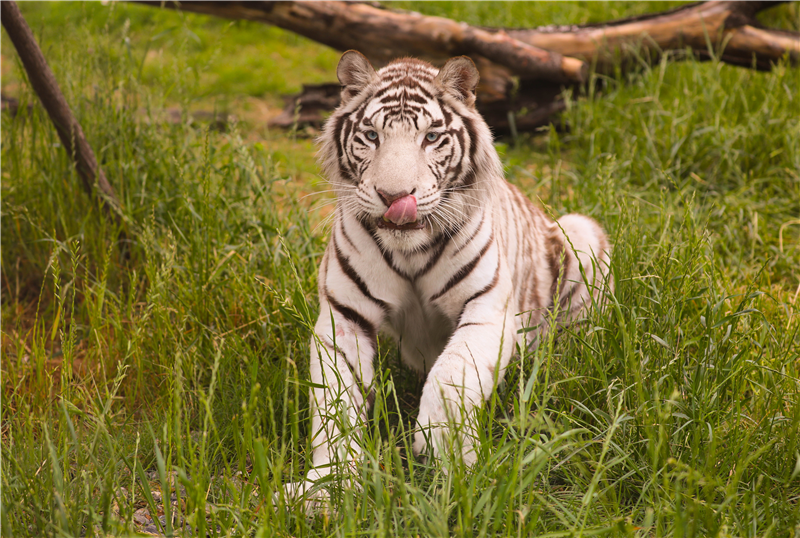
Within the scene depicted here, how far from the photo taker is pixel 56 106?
3182 millimetres

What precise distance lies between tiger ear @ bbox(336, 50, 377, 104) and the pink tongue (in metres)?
0.60

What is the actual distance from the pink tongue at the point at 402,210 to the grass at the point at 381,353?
1.34 ft

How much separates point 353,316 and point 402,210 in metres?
0.46

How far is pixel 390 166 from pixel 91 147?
2.09 m

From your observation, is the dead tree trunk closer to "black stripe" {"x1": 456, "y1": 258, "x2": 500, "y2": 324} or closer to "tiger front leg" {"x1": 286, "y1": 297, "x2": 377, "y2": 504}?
"black stripe" {"x1": 456, "y1": 258, "x2": 500, "y2": 324}

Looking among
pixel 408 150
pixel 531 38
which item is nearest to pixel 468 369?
pixel 408 150

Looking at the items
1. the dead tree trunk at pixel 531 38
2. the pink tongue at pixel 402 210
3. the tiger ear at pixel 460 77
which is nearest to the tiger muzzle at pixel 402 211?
the pink tongue at pixel 402 210

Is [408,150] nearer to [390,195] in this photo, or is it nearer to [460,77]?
[390,195]

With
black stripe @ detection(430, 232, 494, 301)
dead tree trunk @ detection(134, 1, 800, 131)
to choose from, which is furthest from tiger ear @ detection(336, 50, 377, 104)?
dead tree trunk @ detection(134, 1, 800, 131)

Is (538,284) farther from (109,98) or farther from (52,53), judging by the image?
(52,53)

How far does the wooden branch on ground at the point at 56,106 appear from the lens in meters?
2.99

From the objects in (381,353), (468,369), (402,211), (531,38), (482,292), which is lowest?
(381,353)

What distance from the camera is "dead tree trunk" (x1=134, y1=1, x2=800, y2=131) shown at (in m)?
4.85

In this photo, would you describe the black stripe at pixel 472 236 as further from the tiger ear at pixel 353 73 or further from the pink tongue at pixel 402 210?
the tiger ear at pixel 353 73
